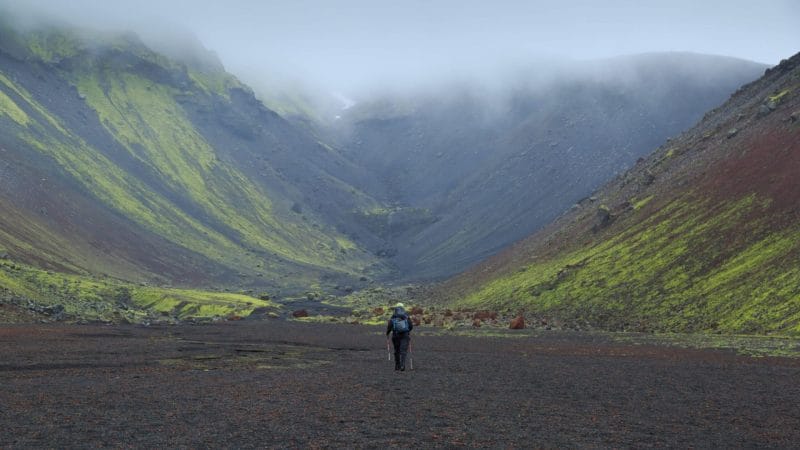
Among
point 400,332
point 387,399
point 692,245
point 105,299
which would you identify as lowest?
point 387,399

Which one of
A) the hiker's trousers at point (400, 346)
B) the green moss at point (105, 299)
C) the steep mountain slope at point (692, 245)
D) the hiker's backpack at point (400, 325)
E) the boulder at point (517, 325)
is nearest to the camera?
the hiker's backpack at point (400, 325)

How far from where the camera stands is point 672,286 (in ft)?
264

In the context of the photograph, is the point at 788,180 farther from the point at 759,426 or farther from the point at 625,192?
the point at 759,426

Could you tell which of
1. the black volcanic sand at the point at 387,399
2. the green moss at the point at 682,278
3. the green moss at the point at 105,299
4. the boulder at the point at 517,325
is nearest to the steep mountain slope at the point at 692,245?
the green moss at the point at 682,278

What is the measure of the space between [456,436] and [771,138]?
99.8 m

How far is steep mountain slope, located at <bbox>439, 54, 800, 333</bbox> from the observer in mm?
71125

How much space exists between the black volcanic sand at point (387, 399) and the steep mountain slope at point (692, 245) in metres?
29.6

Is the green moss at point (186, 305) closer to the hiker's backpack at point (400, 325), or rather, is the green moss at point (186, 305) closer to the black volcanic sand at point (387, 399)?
the black volcanic sand at point (387, 399)

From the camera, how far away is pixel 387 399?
80.1ft

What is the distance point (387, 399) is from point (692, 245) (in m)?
72.1

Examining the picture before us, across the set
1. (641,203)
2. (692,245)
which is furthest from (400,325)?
(641,203)

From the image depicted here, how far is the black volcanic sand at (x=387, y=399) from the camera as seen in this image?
17844 millimetres

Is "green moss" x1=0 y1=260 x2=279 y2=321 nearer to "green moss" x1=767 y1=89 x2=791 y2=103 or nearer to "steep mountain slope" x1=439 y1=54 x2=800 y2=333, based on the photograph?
"steep mountain slope" x1=439 y1=54 x2=800 y2=333

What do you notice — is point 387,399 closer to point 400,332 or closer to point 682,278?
point 400,332
